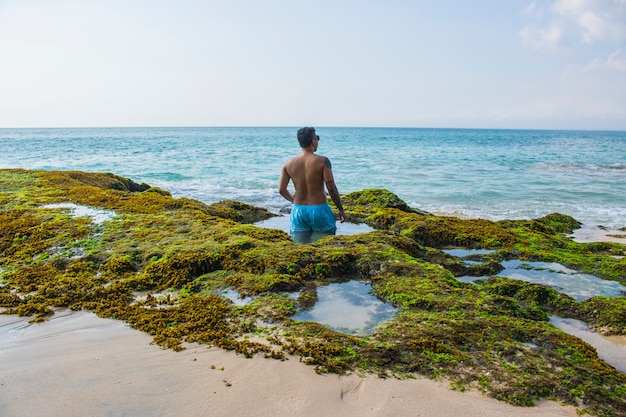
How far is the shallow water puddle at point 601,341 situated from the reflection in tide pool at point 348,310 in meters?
1.66

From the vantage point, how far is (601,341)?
12.5 ft

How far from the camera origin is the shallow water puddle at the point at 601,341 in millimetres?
3508

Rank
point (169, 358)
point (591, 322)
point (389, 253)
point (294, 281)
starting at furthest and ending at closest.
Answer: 1. point (389, 253)
2. point (294, 281)
3. point (591, 322)
4. point (169, 358)

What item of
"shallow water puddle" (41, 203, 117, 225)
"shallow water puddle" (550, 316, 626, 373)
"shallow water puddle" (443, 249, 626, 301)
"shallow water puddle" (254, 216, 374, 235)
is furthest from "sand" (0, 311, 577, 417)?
"shallow water puddle" (254, 216, 374, 235)

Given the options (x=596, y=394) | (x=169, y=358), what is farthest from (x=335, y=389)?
(x=596, y=394)

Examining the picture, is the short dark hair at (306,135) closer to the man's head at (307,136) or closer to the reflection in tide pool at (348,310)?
the man's head at (307,136)

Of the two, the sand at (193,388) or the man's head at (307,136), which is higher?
the man's head at (307,136)

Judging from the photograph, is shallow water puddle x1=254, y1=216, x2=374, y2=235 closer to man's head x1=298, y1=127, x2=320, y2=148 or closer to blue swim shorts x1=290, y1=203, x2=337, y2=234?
blue swim shorts x1=290, y1=203, x2=337, y2=234

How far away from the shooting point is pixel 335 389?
2918 mm

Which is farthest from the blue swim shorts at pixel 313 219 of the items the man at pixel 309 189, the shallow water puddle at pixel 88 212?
the shallow water puddle at pixel 88 212

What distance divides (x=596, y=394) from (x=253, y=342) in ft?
8.06

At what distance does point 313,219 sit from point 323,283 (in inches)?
74.6

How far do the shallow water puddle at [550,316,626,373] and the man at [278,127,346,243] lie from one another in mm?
3240

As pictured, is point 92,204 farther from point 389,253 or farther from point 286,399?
point 286,399
